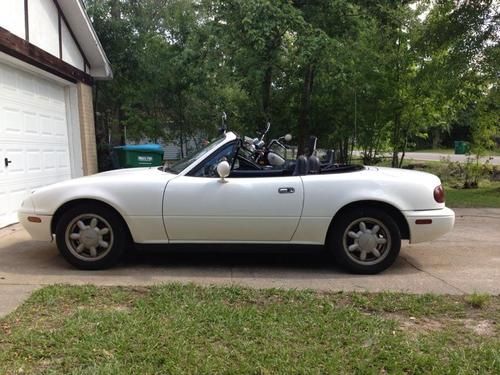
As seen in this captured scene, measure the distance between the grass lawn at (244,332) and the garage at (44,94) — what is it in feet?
13.6

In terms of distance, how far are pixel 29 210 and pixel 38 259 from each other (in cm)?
66

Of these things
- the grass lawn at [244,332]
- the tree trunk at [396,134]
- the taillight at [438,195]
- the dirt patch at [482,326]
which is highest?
the tree trunk at [396,134]

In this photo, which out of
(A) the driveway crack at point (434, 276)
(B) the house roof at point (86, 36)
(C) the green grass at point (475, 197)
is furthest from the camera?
(C) the green grass at point (475, 197)

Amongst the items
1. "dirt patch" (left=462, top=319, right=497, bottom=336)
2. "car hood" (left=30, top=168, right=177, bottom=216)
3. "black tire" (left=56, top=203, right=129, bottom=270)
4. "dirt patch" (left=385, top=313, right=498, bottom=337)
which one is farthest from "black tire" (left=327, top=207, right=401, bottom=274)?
"black tire" (left=56, top=203, right=129, bottom=270)

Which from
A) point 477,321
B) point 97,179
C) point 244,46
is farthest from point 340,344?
point 244,46

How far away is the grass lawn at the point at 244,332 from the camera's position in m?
3.08

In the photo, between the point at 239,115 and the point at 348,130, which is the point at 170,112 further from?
the point at 348,130

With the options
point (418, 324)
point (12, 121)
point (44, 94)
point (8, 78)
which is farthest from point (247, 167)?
point (44, 94)

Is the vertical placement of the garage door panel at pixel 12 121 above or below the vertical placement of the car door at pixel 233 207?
above

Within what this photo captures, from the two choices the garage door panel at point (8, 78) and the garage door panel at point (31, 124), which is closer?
the garage door panel at point (8, 78)

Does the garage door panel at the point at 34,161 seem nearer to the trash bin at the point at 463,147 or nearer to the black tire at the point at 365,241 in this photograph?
the black tire at the point at 365,241

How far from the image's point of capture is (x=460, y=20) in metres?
10.7

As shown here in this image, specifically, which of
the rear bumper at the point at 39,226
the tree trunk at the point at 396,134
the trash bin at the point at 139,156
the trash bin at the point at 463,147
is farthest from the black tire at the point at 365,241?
the trash bin at the point at 463,147

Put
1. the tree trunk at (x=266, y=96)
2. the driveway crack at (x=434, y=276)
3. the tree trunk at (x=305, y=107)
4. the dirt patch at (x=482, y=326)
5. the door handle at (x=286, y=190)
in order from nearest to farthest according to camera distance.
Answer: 1. the dirt patch at (x=482, y=326)
2. the driveway crack at (x=434, y=276)
3. the door handle at (x=286, y=190)
4. the tree trunk at (x=266, y=96)
5. the tree trunk at (x=305, y=107)
